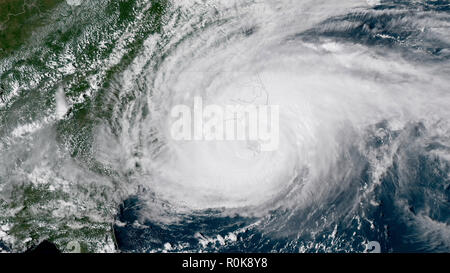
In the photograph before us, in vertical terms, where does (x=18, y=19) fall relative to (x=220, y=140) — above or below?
above

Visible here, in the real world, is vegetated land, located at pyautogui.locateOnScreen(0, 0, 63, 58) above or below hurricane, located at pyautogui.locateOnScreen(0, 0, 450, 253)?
above

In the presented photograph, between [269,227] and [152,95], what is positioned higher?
[152,95]

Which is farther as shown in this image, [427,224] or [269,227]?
[269,227]

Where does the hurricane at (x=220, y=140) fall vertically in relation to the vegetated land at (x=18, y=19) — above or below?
below
